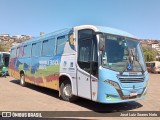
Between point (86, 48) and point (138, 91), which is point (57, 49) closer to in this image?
point (86, 48)

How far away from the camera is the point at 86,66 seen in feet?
28.7

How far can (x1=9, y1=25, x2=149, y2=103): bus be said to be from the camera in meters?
8.10

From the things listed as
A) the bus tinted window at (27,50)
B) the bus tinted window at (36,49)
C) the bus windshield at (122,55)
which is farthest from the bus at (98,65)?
the bus tinted window at (27,50)

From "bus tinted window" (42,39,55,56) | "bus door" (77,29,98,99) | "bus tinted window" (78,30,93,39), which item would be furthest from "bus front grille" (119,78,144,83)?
"bus tinted window" (42,39,55,56)

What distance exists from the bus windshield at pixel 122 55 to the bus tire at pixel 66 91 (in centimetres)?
242

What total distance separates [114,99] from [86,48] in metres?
2.07

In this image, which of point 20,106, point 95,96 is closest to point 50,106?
point 20,106

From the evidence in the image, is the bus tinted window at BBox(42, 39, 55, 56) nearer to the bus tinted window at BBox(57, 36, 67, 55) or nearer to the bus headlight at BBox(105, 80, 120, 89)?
the bus tinted window at BBox(57, 36, 67, 55)

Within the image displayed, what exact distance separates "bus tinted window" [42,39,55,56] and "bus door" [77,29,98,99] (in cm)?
267

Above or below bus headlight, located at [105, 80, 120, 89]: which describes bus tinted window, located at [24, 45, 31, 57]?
above

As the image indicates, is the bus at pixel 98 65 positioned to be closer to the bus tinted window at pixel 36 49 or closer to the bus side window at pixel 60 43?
the bus side window at pixel 60 43

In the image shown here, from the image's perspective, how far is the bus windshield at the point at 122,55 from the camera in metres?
8.27

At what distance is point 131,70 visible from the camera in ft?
28.0

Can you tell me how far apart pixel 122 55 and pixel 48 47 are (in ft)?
15.5
